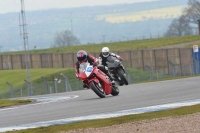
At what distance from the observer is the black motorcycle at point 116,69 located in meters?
26.0

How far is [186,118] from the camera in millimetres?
12680

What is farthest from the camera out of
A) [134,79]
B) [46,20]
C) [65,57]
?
[46,20]

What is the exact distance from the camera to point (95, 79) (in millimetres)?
20266

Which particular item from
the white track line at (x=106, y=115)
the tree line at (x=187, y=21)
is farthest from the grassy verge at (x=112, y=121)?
the tree line at (x=187, y=21)

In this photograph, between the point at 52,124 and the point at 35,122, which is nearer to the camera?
the point at 52,124

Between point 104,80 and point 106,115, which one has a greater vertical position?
point 104,80

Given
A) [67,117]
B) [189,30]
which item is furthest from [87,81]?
[189,30]

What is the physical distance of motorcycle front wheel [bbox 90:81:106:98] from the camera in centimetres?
2011

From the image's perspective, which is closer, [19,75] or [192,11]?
[19,75]

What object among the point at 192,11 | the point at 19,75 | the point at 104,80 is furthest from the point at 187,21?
the point at 104,80

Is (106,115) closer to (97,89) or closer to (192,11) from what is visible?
(97,89)

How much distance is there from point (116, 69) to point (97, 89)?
6124 millimetres

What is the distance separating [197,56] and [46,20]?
15217cm

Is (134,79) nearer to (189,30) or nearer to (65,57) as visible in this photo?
(65,57)
